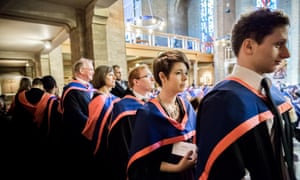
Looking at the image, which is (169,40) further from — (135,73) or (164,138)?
(164,138)

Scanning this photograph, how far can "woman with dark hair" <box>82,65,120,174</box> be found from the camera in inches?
79.2

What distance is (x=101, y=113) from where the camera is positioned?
2027 millimetres

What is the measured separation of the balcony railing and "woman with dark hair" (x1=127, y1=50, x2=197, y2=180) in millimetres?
8998

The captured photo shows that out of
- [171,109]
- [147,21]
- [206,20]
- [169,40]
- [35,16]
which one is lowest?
[171,109]

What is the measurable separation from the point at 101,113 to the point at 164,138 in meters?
1.16

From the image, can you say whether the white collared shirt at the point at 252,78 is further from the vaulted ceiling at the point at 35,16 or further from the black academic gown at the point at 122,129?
the vaulted ceiling at the point at 35,16

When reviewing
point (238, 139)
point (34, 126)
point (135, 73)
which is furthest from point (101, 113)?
point (34, 126)

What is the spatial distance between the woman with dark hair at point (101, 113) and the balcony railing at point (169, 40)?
26.2 feet

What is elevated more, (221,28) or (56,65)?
(221,28)

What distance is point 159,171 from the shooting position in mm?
1020

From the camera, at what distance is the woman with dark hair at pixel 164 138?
1.02 meters

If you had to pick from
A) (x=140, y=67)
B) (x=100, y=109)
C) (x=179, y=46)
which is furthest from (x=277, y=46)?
(x=179, y=46)

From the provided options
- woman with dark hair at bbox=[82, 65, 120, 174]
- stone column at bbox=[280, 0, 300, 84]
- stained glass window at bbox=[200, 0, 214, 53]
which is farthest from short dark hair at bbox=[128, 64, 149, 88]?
stained glass window at bbox=[200, 0, 214, 53]

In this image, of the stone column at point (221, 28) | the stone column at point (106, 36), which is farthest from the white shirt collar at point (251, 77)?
the stone column at point (221, 28)
